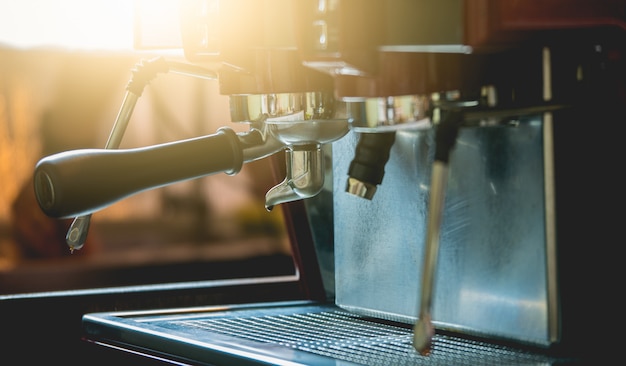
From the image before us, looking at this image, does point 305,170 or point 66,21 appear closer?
point 305,170

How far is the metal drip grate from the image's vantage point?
547 millimetres

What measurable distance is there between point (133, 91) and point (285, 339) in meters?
0.21

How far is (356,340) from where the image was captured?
608 millimetres

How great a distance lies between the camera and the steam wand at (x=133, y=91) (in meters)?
0.65

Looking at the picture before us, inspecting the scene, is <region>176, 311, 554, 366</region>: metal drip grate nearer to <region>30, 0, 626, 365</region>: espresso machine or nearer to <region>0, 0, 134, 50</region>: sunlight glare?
<region>30, 0, 626, 365</region>: espresso machine

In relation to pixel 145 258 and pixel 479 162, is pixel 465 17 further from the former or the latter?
pixel 145 258


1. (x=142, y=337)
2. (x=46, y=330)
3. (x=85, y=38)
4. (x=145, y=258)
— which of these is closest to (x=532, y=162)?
(x=142, y=337)

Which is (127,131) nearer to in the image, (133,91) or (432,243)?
(133,91)

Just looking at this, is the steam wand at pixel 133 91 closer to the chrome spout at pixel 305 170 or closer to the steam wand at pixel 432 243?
the chrome spout at pixel 305 170

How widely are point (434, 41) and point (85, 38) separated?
2034 millimetres

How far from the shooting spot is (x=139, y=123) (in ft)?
9.25

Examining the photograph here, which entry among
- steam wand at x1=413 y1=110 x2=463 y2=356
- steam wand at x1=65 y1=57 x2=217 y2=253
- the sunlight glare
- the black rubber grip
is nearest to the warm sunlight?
the sunlight glare

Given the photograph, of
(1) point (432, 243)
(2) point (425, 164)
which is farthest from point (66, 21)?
(1) point (432, 243)

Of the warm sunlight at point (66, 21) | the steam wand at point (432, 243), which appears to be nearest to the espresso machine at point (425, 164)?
the steam wand at point (432, 243)
